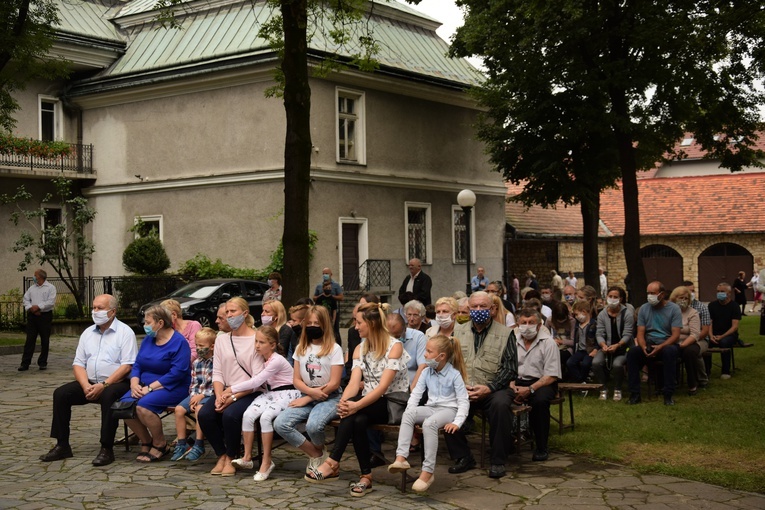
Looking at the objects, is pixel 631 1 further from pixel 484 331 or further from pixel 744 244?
pixel 744 244

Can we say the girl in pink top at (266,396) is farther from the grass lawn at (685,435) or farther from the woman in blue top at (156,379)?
the grass lawn at (685,435)

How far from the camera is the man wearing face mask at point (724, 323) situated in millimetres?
15508

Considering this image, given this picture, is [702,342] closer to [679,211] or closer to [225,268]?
[225,268]

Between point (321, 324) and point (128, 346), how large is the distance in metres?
2.32

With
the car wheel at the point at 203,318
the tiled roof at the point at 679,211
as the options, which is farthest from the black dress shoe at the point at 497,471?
the tiled roof at the point at 679,211

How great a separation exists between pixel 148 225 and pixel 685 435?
1004 inches

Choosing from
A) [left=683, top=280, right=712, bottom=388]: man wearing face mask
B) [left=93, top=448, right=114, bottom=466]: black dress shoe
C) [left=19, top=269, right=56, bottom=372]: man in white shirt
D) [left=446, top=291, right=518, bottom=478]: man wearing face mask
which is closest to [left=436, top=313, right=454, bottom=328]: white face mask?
[left=446, top=291, right=518, bottom=478]: man wearing face mask

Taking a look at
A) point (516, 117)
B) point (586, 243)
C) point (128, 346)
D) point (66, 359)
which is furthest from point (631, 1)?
point (128, 346)

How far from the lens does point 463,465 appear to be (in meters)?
9.12

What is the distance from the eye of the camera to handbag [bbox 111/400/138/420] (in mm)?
9641

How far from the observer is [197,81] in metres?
31.0

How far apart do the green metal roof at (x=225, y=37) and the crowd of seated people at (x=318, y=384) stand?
66.9ft

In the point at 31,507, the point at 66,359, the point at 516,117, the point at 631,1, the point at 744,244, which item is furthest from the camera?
the point at 744,244

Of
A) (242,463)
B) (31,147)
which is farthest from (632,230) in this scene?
(31,147)
